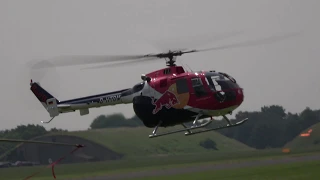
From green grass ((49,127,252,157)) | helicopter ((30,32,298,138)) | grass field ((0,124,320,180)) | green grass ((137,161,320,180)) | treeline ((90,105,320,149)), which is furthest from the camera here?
treeline ((90,105,320,149))

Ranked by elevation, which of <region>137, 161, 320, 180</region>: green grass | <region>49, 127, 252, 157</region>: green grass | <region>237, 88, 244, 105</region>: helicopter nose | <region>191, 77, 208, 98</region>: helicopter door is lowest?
<region>137, 161, 320, 180</region>: green grass

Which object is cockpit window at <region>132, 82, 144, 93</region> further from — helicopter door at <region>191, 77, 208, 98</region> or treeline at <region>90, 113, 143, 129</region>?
treeline at <region>90, 113, 143, 129</region>

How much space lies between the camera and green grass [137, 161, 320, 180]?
37312mm

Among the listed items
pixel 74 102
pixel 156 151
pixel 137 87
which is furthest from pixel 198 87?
pixel 156 151

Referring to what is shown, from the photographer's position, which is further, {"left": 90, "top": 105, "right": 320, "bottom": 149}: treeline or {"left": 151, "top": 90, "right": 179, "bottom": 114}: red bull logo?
{"left": 90, "top": 105, "right": 320, "bottom": 149}: treeline

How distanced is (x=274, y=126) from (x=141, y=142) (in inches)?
640

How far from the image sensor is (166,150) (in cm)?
8175

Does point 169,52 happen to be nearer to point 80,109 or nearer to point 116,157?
point 80,109

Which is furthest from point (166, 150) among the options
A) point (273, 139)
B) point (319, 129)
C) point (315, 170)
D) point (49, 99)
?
point (49, 99)

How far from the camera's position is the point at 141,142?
260 ft

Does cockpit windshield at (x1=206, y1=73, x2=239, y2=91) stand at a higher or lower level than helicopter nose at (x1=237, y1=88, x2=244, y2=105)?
higher

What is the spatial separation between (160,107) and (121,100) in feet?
6.41

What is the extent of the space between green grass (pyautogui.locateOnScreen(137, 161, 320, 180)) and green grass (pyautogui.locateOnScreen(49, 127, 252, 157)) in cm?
2996

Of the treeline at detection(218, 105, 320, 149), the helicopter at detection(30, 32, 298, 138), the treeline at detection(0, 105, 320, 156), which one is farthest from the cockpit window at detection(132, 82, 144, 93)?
the treeline at detection(218, 105, 320, 149)
